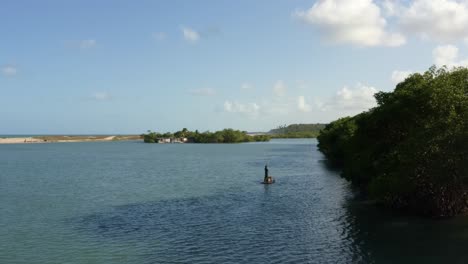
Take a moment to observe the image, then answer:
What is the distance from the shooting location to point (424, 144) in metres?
40.1

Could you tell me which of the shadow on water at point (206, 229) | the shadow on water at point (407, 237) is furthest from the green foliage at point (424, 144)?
the shadow on water at point (206, 229)

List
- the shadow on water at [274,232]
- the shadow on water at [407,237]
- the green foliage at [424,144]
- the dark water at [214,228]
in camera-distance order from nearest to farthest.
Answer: the shadow on water at [407,237] → the shadow on water at [274,232] → the dark water at [214,228] → the green foliage at [424,144]

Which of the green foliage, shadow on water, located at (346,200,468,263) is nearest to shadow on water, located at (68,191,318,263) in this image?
shadow on water, located at (346,200,468,263)

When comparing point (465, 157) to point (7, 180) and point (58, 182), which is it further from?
point (7, 180)

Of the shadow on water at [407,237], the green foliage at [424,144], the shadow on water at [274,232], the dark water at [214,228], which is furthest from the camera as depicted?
the green foliage at [424,144]

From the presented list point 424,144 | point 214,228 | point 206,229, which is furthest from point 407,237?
point 206,229

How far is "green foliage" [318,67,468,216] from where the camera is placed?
39531mm

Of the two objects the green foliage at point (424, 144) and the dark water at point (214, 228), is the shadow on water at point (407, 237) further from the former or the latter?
the green foliage at point (424, 144)

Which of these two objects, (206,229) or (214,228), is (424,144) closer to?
(214,228)

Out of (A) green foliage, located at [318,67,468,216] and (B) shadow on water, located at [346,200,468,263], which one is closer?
(B) shadow on water, located at [346,200,468,263]

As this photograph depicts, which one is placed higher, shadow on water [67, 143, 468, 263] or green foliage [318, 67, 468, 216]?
green foliage [318, 67, 468, 216]

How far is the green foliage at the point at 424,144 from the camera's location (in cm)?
3953

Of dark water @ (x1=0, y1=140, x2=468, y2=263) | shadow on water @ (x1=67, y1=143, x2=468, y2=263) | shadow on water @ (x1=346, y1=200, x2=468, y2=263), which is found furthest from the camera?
dark water @ (x1=0, y1=140, x2=468, y2=263)

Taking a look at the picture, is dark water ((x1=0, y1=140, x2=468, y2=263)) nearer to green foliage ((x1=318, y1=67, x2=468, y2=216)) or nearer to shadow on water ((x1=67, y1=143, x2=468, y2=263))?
shadow on water ((x1=67, y1=143, x2=468, y2=263))
